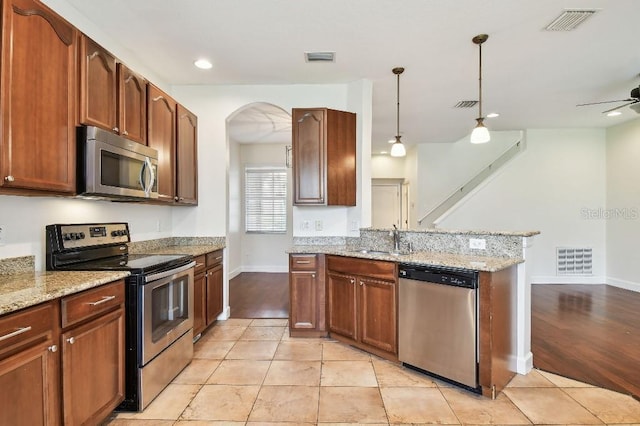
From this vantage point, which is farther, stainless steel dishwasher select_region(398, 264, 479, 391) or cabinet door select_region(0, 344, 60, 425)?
stainless steel dishwasher select_region(398, 264, 479, 391)

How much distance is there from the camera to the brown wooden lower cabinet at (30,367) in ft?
4.31

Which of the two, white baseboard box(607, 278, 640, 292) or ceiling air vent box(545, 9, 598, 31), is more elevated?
ceiling air vent box(545, 9, 598, 31)

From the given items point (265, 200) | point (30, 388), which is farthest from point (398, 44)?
point (265, 200)

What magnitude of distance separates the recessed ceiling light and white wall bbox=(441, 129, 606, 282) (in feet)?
17.4

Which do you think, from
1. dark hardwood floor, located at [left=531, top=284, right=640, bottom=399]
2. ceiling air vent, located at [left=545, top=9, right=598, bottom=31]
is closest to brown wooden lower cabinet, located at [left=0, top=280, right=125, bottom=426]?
dark hardwood floor, located at [left=531, top=284, right=640, bottom=399]

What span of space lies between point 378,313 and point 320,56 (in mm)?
2508

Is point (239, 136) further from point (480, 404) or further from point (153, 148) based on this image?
point (480, 404)

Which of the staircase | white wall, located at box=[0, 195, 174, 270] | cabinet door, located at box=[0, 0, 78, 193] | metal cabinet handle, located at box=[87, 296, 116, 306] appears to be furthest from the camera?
the staircase

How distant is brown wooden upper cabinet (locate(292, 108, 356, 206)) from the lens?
11.5ft

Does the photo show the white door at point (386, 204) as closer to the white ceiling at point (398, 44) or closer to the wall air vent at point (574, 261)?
the wall air vent at point (574, 261)

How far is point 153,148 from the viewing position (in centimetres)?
285

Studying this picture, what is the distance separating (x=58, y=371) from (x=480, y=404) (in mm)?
2486

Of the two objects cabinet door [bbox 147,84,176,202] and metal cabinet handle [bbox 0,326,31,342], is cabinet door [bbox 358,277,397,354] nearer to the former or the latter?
cabinet door [bbox 147,84,176,202]

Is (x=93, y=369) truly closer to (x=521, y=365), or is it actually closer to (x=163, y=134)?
(x=163, y=134)
